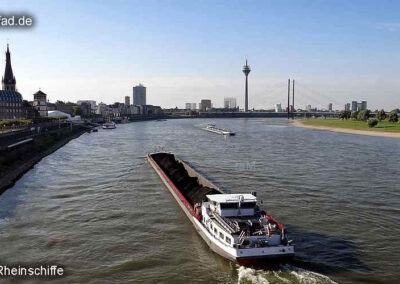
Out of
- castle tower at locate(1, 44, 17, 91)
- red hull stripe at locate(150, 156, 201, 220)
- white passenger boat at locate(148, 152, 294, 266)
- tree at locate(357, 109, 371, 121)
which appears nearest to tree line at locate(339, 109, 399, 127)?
tree at locate(357, 109, 371, 121)

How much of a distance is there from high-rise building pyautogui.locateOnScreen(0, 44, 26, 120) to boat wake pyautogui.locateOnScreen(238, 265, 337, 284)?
451 feet

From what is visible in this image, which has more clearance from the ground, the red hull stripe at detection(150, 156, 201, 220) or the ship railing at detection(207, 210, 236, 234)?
the ship railing at detection(207, 210, 236, 234)

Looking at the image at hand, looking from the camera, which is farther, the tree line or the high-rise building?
the high-rise building

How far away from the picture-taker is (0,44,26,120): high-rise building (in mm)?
139925

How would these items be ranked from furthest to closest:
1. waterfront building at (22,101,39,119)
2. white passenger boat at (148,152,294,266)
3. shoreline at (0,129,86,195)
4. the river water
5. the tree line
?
1. waterfront building at (22,101,39,119)
2. the tree line
3. shoreline at (0,129,86,195)
4. the river water
5. white passenger boat at (148,152,294,266)

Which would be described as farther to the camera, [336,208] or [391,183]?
[391,183]

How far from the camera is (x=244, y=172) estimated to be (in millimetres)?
50156

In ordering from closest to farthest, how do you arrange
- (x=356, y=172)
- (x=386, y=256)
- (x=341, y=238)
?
(x=386, y=256) < (x=341, y=238) < (x=356, y=172)

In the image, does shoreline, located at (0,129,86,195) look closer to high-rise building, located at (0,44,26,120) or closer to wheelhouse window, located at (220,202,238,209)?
wheelhouse window, located at (220,202,238,209)

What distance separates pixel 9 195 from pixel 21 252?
1733 cm

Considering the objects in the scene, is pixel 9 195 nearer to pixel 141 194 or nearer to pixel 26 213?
pixel 26 213

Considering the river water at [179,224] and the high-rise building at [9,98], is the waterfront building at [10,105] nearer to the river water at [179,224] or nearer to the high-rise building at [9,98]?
the high-rise building at [9,98]

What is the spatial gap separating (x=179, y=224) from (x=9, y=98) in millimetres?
134074

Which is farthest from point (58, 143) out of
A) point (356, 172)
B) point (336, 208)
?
point (336, 208)
